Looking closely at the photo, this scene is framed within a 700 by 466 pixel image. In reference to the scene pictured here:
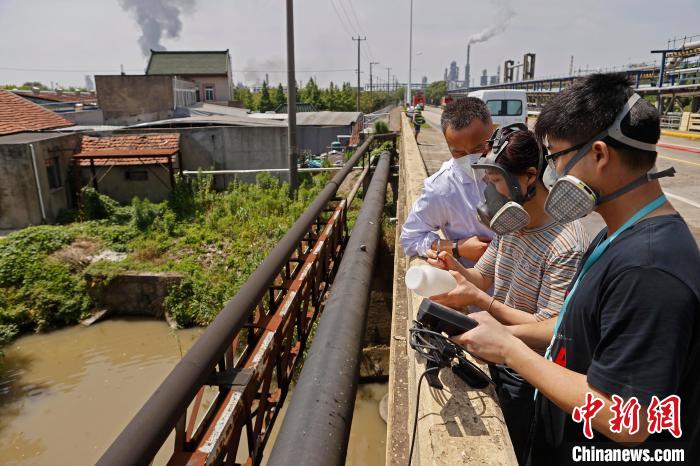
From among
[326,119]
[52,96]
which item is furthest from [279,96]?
[326,119]

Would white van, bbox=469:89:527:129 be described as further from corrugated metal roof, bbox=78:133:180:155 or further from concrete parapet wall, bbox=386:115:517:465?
concrete parapet wall, bbox=386:115:517:465

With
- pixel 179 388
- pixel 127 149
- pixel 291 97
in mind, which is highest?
pixel 291 97

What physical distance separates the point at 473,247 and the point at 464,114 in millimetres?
806

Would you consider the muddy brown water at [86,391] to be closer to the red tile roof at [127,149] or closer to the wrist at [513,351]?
the wrist at [513,351]

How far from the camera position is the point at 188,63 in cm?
4975

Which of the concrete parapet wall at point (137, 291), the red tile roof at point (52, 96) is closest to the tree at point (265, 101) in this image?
the red tile roof at point (52, 96)

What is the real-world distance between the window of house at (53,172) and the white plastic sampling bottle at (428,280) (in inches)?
677

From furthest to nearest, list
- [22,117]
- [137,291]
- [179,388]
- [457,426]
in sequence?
[22,117], [137,291], [179,388], [457,426]

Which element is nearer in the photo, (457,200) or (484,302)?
(484,302)

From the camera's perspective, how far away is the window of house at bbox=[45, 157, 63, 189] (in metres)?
15.9

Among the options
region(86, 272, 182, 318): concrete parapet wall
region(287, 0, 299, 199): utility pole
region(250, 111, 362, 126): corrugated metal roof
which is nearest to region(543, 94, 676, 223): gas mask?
region(86, 272, 182, 318): concrete parapet wall

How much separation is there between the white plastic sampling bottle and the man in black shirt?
339 millimetres

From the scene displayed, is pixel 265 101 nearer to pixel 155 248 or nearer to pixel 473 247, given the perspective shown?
pixel 155 248

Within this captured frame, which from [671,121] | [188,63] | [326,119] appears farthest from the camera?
[188,63]
